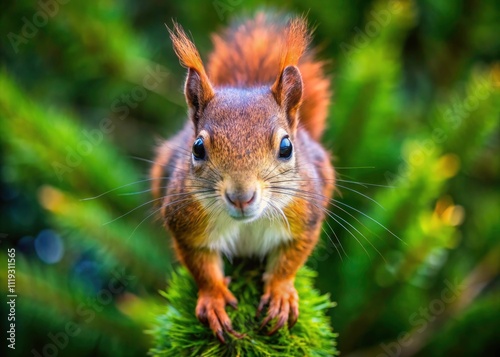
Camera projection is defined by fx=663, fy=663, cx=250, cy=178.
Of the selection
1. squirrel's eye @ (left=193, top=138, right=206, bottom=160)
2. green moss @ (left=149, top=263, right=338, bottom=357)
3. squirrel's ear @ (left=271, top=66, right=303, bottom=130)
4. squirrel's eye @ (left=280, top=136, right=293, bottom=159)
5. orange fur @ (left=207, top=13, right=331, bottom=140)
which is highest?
orange fur @ (left=207, top=13, right=331, bottom=140)

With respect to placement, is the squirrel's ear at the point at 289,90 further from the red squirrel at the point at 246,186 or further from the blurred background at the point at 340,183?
the blurred background at the point at 340,183

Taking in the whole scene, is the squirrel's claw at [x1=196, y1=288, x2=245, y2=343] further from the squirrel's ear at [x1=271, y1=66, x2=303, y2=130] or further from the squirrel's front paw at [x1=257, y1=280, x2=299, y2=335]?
the squirrel's ear at [x1=271, y1=66, x2=303, y2=130]

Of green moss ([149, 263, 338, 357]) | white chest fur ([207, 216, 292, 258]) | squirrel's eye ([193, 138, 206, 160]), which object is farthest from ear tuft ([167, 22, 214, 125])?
green moss ([149, 263, 338, 357])

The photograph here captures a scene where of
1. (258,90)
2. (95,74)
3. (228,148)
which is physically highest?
(95,74)

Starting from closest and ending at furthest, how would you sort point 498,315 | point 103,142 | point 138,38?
point 498,315, point 103,142, point 138,38

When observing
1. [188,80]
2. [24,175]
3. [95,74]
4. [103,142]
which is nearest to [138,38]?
[95,74]

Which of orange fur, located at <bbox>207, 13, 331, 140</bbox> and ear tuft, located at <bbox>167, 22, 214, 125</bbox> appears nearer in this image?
ear tuft, located at <bbox>167, 22, 214, 125</bbox>

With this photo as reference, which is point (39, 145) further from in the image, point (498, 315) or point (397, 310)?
point (498, 315)
